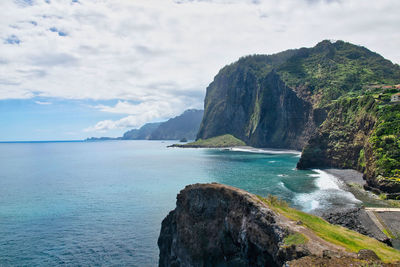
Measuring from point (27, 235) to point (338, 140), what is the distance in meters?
103

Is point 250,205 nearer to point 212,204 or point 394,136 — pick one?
point 212,204

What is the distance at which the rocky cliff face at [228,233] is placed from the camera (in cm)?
1855

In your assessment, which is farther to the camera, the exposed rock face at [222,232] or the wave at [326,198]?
the wave at [326,198]

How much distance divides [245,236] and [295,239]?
480cm

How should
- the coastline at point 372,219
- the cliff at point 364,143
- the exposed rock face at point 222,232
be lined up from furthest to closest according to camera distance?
1. the cliff at point 364,143
2. the coastline at point 372,219
3. the exposed rock face at point 222,232

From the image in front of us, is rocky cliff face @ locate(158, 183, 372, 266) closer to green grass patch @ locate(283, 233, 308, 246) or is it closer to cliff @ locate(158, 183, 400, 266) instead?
cliff @ locate(158, 183, 400, 266)

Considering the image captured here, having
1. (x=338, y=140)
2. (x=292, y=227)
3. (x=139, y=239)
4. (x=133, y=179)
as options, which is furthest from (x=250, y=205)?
(x=338, y=140)

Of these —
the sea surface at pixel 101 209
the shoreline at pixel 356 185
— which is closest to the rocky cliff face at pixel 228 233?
the sea surface at pixel 101 209

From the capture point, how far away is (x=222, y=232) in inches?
988

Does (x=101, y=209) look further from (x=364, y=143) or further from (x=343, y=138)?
(x=343, y=138)

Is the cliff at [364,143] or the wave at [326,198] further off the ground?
the cliff at [364,143]

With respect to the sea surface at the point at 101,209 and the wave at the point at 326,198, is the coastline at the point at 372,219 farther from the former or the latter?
the sea surface at the point at 101,209

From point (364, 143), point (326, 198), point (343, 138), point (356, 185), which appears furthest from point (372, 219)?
point (343, 138)

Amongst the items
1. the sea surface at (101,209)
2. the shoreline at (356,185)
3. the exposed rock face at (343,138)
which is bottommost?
the sea surface at (101,209)
